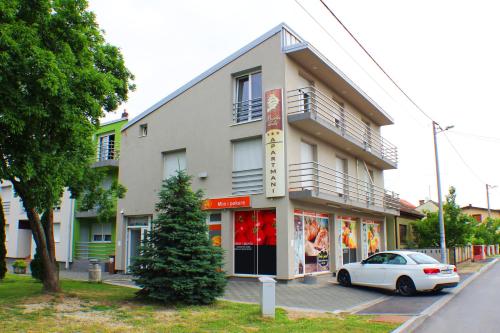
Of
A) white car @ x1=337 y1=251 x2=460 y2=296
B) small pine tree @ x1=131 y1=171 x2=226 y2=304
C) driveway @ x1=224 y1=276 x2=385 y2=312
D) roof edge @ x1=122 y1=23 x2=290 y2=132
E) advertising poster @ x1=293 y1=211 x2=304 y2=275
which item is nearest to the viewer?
small pine tree @ x1=131 y1=171 x2=226 y2=304

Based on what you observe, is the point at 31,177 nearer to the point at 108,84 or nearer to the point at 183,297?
the point at 108,84

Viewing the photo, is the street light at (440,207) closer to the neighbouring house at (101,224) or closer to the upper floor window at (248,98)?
the upper floor window at (248,98)

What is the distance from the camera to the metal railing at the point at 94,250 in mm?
25859

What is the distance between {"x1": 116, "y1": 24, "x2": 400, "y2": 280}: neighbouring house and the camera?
17266 millimetres

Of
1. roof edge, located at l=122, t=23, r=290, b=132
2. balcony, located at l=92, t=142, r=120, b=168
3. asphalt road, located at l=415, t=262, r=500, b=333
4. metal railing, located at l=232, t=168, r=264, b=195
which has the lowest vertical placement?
asphalt road, located at l=415, t=262, r=500, b=333

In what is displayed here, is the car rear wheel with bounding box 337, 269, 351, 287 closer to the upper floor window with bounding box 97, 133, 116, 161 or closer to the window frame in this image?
the window frame

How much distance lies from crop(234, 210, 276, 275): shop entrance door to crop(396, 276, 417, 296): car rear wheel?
4677mm

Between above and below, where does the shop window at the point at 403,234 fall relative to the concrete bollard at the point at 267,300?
above

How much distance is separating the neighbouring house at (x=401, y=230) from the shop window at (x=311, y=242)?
9.98m

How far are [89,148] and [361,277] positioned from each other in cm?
1017

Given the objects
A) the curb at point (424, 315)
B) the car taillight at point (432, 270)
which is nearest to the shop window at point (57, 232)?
the car taillight at point (432, 270)

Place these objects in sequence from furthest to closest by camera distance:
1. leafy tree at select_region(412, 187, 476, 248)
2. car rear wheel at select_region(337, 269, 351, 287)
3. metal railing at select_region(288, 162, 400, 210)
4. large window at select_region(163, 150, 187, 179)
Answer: leafy tree at select_region(412, 187, 476, 248)
large window at select_region(163, 150, 187, 179)
metal railing at select_region(288, 162, 400, 210)
car rear wheel at select_region(337, 269, 351, 287)

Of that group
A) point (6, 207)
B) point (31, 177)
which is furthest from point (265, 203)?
point (6, 207)

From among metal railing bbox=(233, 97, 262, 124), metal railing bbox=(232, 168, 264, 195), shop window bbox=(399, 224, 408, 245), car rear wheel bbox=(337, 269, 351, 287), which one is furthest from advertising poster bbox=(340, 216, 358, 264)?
shop window bbox=(399, 224, 408, 245)
